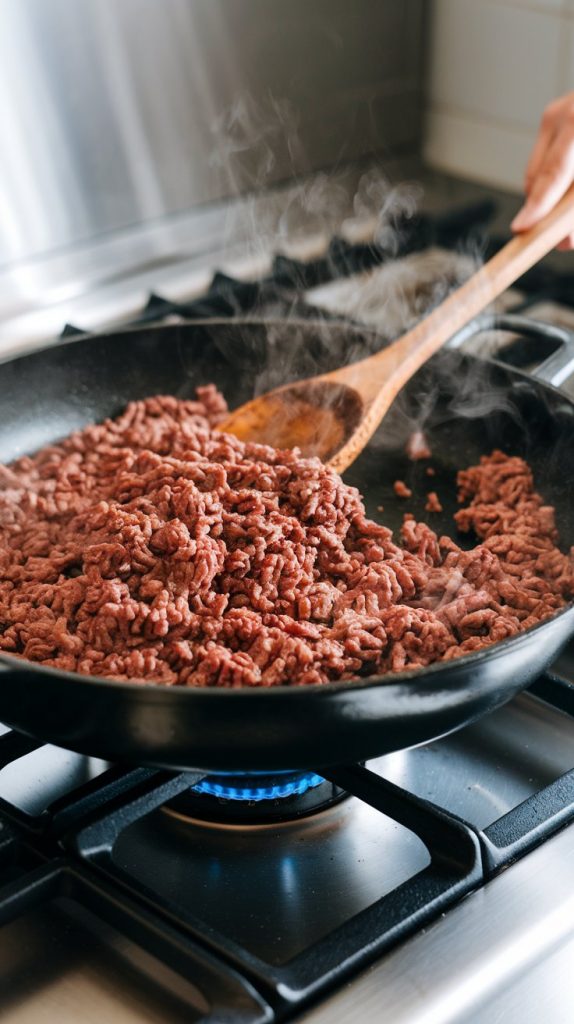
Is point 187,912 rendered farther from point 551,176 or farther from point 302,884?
Answer: point 551,176

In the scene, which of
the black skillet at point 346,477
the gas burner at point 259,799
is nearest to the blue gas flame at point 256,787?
the gas burner at point 259,799

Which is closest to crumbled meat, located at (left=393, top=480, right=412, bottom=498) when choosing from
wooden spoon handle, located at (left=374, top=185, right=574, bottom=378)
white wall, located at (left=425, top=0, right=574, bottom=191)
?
wooden spoon handle, located at (left=374, top=185, right=574, bottom=378)

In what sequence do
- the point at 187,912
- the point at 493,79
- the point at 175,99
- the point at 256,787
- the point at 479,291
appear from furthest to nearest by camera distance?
the point at 493,79 → the point at 175,99 → the point at 479,291 → the point at 256,787 → the point at 187,912

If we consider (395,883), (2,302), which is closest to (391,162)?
(2,302)

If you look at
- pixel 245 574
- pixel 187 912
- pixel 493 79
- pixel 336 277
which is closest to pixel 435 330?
pixel 245 574

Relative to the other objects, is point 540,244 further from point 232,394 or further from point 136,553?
point 136,553

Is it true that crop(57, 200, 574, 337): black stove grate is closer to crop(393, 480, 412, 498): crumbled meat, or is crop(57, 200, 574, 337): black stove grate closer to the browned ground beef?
crop(393, 480, 412, 498): crumbled meat
